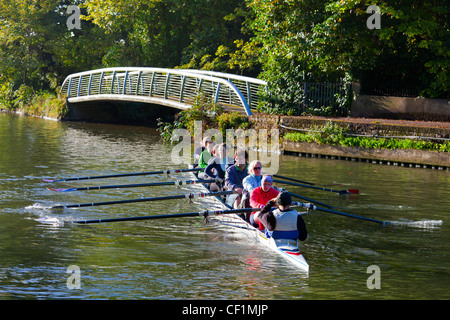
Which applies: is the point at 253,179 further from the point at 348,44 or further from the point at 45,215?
the point at 348,44

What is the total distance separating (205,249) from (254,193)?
1.37 metres

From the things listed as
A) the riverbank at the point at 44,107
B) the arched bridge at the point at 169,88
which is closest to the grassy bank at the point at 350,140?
the arched bridge at the point at 169,88

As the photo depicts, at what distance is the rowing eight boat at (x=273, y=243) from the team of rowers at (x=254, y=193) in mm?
98

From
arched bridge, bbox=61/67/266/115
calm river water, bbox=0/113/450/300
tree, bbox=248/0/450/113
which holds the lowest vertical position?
calm river water, bbox=0/113/450/300

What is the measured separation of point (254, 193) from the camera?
11500mm

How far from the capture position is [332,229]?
12.7 m

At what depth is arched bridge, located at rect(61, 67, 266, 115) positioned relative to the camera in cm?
2817

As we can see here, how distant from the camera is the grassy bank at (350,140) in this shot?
2120cm

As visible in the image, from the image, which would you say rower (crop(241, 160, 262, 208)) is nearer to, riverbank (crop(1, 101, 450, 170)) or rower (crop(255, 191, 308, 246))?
rower (crop(255, 191, 308, 246))

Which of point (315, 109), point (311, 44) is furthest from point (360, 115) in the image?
point (311, 44)

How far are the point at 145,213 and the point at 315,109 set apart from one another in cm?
1397

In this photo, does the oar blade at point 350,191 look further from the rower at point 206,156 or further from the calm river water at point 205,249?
the rower at point 206,156

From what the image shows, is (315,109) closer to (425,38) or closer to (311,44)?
(311,44)

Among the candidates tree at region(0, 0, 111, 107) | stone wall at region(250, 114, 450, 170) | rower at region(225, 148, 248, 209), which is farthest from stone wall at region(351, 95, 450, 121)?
tree at region(0, 0, 111, 107)
